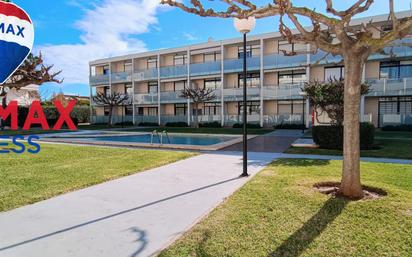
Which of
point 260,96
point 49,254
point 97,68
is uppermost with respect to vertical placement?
point 97,68

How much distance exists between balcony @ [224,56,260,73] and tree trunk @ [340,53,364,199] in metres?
24.6

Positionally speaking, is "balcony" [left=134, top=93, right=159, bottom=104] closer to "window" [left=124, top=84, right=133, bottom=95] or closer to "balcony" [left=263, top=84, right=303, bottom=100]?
"window" [left=124, top=84, right=133, bottom=95]

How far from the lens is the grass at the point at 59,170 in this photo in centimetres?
602

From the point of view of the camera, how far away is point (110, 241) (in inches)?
149

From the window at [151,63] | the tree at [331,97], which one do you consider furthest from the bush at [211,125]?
the tree at [331,97]

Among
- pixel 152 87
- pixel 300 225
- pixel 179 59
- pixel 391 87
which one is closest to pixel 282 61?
pixel 391 87

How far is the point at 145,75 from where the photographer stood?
37000 mm

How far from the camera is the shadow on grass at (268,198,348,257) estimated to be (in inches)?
137

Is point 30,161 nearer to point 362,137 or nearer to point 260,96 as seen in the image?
point 362,137

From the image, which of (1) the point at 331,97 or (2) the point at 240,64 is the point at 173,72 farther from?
(1) the point at 331,97

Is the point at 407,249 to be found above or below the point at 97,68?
below

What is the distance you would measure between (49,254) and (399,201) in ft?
18.8

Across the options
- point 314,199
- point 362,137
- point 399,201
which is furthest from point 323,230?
point 362,137

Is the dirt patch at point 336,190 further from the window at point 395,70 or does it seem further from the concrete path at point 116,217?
the window at point 395,70
